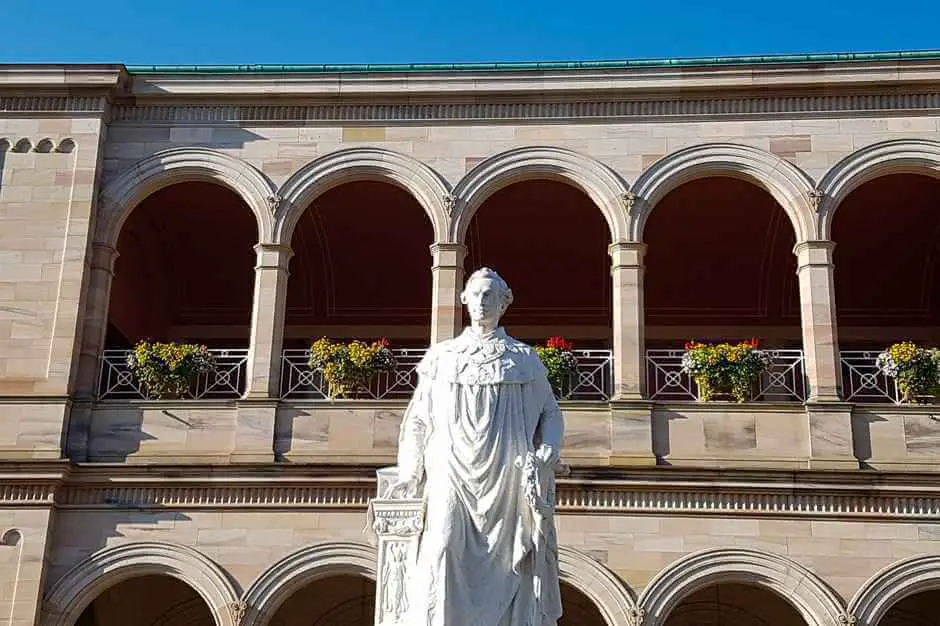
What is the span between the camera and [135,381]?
59.5 ft

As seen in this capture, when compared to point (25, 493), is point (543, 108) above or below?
above

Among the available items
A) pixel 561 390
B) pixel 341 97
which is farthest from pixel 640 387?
pixel 341 97

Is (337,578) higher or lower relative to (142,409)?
lower

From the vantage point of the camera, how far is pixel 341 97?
1809cm

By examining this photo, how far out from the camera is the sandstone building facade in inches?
621

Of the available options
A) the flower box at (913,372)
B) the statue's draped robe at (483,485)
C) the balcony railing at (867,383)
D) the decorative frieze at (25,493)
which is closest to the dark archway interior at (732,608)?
the balcony railing at (867,383)

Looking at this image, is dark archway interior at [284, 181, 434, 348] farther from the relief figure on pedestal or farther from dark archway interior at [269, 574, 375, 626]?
the relief figure on pedestal

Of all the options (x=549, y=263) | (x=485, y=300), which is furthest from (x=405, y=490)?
(x=549, y=263)

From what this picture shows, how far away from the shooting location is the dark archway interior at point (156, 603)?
18109 mm

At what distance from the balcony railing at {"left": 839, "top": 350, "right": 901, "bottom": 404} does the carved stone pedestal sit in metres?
9.55

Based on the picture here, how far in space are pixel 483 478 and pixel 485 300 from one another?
3.97 ft

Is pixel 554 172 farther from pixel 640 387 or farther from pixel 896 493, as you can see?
pixel 896 493

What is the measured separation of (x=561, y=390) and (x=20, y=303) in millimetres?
7071

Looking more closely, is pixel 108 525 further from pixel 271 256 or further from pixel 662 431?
pixel 662 431
